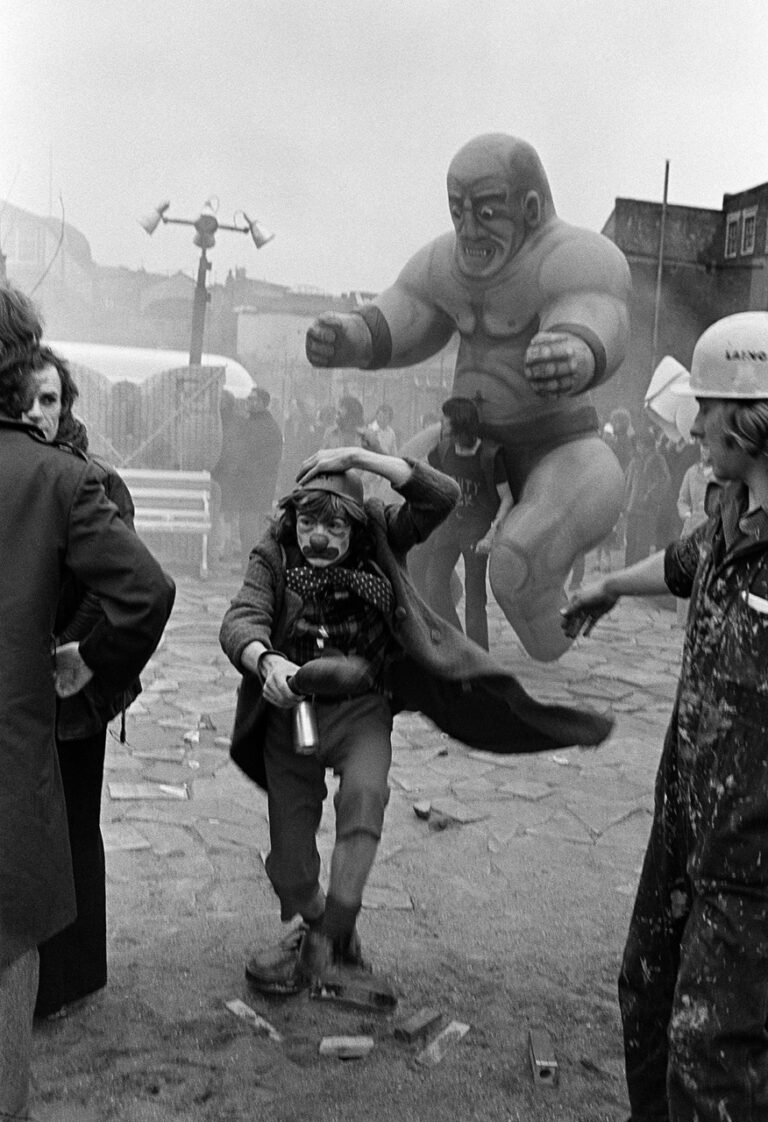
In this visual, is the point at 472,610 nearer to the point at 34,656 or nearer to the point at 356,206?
the point at 356,206

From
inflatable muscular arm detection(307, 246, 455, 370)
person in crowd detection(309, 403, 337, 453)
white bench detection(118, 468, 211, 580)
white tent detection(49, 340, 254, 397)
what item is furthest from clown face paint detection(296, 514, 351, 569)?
white tent detection(49, 340, 254, 397)

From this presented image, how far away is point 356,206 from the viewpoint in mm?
5395

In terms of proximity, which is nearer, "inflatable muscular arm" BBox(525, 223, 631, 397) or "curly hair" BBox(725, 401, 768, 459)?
"curly hair" BBox(725, 401, 768, 459)

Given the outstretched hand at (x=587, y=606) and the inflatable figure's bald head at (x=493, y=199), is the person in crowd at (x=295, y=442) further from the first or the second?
the outstretched hand at (x=587, y=606)

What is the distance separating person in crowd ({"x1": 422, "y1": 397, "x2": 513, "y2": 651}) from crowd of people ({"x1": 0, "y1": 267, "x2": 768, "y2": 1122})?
7.74 ft

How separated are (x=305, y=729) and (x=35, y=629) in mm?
715

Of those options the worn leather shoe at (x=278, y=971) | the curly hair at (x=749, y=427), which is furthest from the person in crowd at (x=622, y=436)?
the curly hair at (x=749, y=427)

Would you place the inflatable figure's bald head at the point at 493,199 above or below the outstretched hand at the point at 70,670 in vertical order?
above

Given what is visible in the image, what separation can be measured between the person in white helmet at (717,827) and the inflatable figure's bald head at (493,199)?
9.67ft

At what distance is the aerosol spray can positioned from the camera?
93.4 inches

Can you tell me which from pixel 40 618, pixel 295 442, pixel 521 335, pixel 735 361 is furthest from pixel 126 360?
pixel 735 361

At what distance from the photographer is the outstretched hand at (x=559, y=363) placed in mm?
4398

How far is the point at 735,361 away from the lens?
6.10 feet

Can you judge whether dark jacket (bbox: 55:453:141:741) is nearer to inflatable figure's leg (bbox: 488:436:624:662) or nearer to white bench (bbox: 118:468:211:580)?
A: inflatable figure's leg (bbox: 488:436:624:662)
